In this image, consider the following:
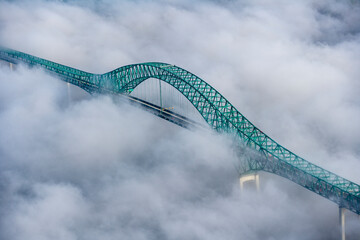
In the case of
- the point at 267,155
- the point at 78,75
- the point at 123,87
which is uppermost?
the point at 78,75

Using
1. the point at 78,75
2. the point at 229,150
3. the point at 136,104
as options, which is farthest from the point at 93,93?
the point at 229,150

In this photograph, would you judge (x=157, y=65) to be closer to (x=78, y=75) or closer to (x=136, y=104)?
(x=136, y=104)

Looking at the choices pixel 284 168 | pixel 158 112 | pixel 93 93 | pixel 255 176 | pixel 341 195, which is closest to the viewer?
pixel 341 195

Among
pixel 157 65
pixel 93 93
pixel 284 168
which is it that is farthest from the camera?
pixel 93 93

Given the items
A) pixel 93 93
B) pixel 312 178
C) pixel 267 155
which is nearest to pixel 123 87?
pixel 93 93

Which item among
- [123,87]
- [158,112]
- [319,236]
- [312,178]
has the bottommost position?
[319,236]

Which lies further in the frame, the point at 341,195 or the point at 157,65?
the point at 157,65

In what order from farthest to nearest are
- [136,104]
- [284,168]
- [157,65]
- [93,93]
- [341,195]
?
1. [93,93]
2. [136,104]
3. [157,65]
4. [284,168]
5. [341,195]

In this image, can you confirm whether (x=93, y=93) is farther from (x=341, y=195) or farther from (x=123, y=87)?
(x=341, y=195)

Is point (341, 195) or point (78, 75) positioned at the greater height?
point (78, 75)
